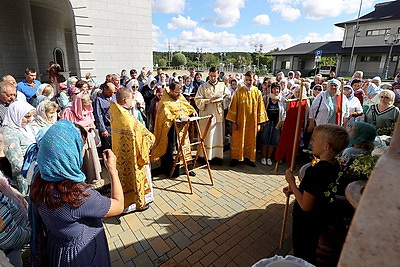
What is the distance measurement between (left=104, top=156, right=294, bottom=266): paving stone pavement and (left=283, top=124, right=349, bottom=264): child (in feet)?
2.95

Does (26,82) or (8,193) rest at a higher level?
(26,82)

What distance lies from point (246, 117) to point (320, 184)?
345cm

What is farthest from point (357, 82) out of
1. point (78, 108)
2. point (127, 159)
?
point (78, 108)

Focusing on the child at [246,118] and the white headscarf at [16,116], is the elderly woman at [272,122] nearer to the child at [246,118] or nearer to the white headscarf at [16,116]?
the child at [246,118]

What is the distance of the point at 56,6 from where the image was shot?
1550 cm

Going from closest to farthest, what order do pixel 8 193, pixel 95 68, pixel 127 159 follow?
pixel 8 193
pixel 127 159
pixel 95 68

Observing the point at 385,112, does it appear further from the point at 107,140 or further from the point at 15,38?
the point at 15,38

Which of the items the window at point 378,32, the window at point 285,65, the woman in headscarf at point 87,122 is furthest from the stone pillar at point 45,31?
the window at point 378,32

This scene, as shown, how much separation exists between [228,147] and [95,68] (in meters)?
6.39

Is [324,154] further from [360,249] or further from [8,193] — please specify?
[8,193]

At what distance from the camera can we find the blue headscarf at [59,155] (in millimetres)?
1439

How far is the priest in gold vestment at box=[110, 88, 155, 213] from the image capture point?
327 centimetres

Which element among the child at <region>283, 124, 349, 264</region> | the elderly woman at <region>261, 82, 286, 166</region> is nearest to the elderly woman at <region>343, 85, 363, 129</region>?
the elderly woman at <region>261, 82, 286, 166</region>

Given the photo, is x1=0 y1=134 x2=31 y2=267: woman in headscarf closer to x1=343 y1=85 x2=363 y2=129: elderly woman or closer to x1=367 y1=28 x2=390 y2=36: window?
x1=343 y1=85 x2=363 y2=129: elderly woman
